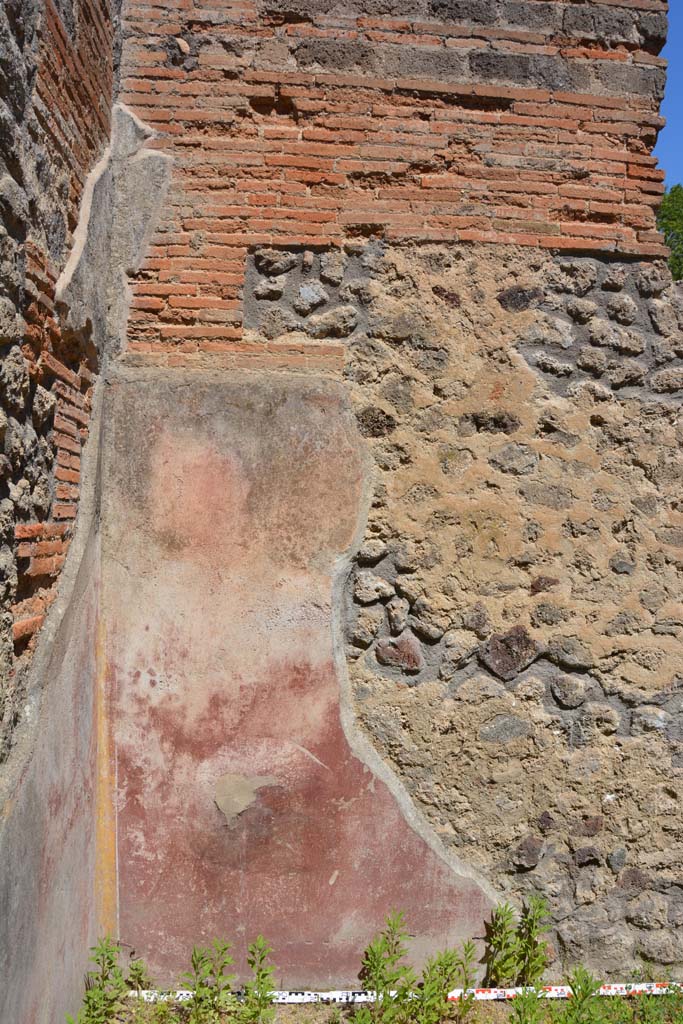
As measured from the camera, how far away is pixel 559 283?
2.97 m

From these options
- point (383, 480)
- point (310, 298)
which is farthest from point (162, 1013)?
point (310, 298)

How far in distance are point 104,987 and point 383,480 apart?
6.70 ft

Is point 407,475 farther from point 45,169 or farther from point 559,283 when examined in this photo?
point 45,169

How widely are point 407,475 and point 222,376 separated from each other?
2.55 ft

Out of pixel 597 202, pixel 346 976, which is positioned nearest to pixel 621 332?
pixel 597 202

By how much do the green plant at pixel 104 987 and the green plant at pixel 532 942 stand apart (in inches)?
57.6

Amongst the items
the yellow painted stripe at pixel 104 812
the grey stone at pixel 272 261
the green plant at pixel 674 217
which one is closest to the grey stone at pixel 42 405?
the yellow painted stripe at pixel 104 812

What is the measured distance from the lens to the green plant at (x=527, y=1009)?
8.82 feet

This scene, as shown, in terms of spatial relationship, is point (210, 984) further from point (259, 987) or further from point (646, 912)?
point (646, 912)

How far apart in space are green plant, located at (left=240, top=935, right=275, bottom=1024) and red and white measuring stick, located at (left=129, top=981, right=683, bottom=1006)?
0.08 m

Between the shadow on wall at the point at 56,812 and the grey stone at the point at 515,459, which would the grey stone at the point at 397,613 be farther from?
the shadow on wall at the point at 56,812

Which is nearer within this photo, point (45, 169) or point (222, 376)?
point (45, 169)

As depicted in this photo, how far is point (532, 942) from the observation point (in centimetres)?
293

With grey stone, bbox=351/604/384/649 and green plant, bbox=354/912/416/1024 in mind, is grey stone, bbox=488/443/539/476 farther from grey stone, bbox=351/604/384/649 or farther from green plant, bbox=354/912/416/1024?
green plant, bbox=354/912/416/1024
